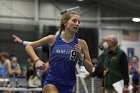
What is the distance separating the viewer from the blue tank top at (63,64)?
4906mm

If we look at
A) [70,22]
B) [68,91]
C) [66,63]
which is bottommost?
[68,91]

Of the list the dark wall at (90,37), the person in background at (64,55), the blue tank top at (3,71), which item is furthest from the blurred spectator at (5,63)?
the dark wall at (90,37)

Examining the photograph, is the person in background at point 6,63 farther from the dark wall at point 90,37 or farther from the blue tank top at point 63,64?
the dark wall at point 90,37

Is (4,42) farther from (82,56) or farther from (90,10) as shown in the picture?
(82,56)

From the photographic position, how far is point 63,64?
4.91 meters

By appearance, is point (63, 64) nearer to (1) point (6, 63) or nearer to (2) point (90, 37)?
(1) point (6, 63)

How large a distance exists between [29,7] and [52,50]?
19.8m

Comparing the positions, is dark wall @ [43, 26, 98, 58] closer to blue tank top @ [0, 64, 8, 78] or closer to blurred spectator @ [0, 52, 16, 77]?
blurred spectator @ [0, 52, 16, 77]

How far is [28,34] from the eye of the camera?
23172mm

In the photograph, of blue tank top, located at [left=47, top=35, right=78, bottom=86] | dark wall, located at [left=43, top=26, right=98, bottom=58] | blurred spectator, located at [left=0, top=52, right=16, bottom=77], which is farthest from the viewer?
dark wall, located at [left=43, top=26, right=98, bottom=58]

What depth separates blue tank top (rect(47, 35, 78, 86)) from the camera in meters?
4.91

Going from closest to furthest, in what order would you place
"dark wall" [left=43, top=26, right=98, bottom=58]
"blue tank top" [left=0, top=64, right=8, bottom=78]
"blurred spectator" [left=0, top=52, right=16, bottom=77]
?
"blue tank top" [left=0, top=64, right=8, bottom=78] → "blurred spectator" [left=0, top=52, right=16, bottom=77] → "dark wall" [left=43, top=26, right=98, bottom=58]

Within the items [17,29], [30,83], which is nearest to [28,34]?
[17,29]

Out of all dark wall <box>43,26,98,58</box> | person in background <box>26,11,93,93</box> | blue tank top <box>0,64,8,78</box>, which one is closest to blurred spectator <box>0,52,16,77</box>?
blue tank top <box>0,64,8,78</box>
